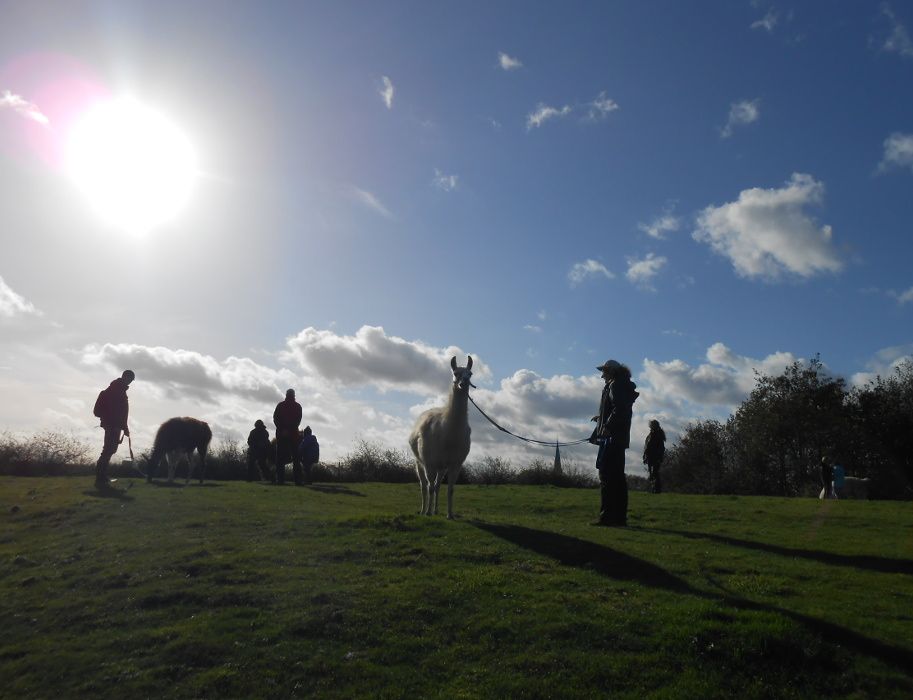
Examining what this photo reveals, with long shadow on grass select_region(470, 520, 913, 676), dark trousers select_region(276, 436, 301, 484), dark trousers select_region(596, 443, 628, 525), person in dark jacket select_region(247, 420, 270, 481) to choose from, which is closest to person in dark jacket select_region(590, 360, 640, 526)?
dark trousers select_region(596, 443, 628, 525)

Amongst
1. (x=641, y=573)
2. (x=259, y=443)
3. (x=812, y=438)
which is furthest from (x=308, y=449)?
(x=812, y=438)

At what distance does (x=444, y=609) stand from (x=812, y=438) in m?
46.6

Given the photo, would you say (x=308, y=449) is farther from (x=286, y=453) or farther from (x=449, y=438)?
(x=449, y=438)

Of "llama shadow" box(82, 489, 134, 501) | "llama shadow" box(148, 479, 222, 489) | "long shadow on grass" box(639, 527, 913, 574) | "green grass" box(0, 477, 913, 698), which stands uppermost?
"llama shadow" box(148, 479, 222, 489)

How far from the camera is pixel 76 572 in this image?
37.2 ft

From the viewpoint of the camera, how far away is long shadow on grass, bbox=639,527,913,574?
11.2 m

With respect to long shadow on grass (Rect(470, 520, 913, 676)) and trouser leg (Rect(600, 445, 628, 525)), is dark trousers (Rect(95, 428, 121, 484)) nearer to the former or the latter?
long shadow on grass (Rect(470, 520, 913, 676))

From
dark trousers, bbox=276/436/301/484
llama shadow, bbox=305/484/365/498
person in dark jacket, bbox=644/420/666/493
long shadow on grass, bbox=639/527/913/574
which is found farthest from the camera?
person in dark jacket, bbox=644/420/666/493

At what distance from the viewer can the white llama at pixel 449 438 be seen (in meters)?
15.1

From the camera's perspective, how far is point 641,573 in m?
10.1

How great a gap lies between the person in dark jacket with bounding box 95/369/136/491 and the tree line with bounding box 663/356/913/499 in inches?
1534

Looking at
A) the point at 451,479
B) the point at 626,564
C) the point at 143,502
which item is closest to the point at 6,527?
the point at 143,502

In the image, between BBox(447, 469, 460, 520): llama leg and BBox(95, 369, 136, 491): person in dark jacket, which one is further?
BBox(95, 369, 136, 491): person in dark jacket

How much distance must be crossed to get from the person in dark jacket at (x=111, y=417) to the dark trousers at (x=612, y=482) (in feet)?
41.8
